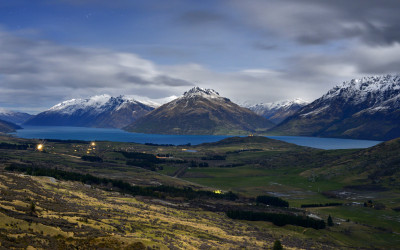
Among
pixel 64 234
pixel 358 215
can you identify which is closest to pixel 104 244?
pixel 64 234

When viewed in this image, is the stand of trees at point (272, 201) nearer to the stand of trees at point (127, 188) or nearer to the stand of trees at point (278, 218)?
the stand of trees at point (127, 188)

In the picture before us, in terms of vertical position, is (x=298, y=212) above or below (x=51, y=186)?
below

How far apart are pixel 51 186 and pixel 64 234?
208ft

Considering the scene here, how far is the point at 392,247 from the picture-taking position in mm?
112125

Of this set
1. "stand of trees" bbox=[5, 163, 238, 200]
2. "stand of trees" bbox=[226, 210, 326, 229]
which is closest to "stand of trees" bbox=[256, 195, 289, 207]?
"stand of trees" bbox=[5, 163, 238, 200]

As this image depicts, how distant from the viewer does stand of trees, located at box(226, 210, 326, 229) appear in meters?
124

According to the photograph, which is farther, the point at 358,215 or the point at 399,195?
the point at 399,195

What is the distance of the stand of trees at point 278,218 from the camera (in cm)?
12388

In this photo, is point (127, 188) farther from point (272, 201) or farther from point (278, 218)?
point (278, 218)

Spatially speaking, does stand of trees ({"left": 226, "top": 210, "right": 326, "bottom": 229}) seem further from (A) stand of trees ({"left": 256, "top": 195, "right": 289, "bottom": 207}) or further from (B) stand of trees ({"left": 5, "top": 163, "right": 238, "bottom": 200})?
(A) stand of trees ({"left": 256, "top": 195, "right": 289, "bottom": 207})

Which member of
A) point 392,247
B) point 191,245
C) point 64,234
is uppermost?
point 64,234

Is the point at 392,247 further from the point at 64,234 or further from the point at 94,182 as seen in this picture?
the point at 94,182

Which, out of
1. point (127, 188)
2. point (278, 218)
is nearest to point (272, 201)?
point (278, 218)

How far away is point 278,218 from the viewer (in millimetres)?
125188
